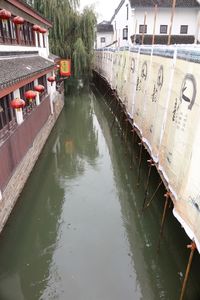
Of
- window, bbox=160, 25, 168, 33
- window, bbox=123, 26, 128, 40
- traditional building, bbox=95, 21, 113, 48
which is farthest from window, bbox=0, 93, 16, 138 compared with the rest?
traditional building, bbox=95, 21, 113, 48

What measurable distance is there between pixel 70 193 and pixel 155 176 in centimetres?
269

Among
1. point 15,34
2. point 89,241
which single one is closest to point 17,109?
point 89,241

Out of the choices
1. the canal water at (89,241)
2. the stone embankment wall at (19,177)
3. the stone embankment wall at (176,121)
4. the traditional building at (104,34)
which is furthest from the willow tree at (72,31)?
the traditional building at (104,34)

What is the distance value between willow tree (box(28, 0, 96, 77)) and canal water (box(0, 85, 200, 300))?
14730 mm

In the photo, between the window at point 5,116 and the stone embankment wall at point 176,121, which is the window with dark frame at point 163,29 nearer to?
the stone embankment wall at point 176,121

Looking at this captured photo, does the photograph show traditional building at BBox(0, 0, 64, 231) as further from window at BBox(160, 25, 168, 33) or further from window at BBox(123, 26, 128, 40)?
window at BBox(123, 26, 128, 40)

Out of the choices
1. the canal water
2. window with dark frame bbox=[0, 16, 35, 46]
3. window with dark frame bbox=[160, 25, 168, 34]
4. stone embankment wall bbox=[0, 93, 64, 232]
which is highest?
window with dark frame bbox=[160, 25, 168, 34]

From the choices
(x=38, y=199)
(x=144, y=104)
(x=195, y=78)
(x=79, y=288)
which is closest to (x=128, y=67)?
(x=144, y=104)

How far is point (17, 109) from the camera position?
26.1 feet

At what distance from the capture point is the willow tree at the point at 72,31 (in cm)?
2155

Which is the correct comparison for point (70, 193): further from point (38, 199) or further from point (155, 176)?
point (155, 176)

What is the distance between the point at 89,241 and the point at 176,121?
3270mm

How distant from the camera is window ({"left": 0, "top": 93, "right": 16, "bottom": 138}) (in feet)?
23.8

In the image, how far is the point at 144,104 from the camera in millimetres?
8383
